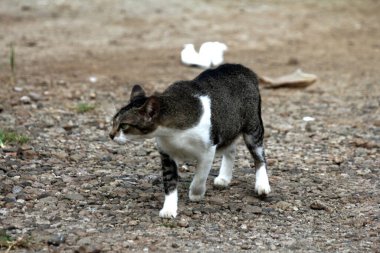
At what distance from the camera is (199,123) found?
6.18 m

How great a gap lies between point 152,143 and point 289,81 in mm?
3325

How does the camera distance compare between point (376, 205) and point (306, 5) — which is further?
point (306, 5)

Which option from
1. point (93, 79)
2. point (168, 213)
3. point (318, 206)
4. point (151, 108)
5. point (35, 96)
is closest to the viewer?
point (151, 108)

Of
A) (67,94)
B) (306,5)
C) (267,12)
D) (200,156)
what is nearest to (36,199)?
(200,156)

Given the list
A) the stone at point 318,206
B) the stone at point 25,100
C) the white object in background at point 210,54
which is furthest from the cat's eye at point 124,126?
the white object in background at point 210,54

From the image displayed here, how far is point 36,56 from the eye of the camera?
489 inches

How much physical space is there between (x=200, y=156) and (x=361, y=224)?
4.26ft

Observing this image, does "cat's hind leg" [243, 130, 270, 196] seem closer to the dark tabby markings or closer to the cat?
the cat

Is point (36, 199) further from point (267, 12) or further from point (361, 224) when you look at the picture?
point (267, 12)

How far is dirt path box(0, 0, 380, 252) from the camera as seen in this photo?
5980 millimetres

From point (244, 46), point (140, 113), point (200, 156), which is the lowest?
point (244, 46)

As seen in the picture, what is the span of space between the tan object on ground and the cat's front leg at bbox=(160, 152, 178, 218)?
4.92 metres

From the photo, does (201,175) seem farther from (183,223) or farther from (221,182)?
(221,182)

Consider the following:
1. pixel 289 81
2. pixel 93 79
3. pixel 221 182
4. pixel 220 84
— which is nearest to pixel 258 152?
pixel 221 182
